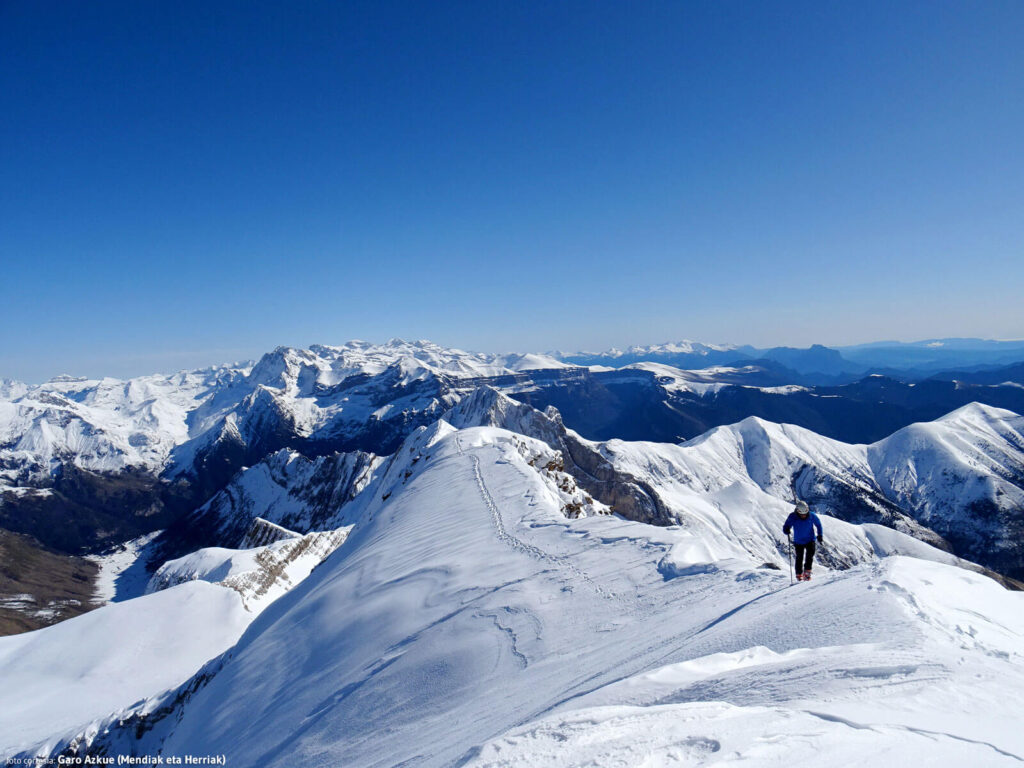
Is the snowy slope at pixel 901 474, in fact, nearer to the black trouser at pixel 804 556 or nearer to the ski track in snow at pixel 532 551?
the ski track in snow at pixel 532 551

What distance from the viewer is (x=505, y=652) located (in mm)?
11000

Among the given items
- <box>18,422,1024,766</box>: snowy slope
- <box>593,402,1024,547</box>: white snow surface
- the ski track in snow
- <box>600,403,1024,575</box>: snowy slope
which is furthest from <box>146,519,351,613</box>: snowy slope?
<box>593,402,1024,547</box>: white snow surface

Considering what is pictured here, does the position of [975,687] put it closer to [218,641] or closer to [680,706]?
[680,706]

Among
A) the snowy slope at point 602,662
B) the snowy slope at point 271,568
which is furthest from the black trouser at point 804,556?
the snowy slope at point 271,568

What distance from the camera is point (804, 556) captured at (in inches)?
514

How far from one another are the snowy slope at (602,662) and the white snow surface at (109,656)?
54.2 ft

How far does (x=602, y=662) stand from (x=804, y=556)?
7.61 metres

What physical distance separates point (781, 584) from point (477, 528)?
46.0 feet

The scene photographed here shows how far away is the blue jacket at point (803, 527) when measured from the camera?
13172mm

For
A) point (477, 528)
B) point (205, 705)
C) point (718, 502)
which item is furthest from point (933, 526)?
point (205, 705)

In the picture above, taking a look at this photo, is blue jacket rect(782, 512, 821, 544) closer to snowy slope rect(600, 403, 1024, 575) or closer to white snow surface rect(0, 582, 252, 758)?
white snow surface rect(0, 582, 252, 758)

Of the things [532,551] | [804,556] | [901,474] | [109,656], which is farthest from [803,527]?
[901,474]

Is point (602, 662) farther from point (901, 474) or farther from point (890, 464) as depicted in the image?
point (890, 464)

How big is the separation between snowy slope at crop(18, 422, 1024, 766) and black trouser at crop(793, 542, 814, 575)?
2.60 feet
